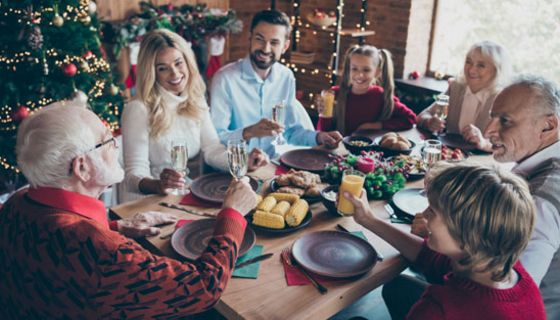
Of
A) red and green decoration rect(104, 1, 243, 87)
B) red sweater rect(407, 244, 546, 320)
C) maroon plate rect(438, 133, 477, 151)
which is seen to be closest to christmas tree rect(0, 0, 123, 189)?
red and green decoration rect(104, 1, 243, 87)

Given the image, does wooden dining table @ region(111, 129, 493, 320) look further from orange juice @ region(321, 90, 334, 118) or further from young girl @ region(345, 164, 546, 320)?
orange juice @ region(321, 90, 334, 118)

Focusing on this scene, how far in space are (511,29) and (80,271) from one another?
434cm

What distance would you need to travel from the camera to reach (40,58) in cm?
359

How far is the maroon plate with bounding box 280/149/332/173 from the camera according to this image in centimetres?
235

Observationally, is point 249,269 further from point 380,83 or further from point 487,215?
point 380,83

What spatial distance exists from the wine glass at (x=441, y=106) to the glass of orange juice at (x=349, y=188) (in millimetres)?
1183

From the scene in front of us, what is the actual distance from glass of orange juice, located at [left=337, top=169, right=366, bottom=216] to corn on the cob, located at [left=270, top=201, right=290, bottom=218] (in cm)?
20

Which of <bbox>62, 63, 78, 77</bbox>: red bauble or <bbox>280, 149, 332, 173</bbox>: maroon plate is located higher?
<bbox>62, 63, 78, 77</bbox>: red bauble

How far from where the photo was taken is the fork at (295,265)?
147 centimetres

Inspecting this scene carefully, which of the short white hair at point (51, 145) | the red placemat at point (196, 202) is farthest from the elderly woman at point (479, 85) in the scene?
the short white hair at point (51, 145)

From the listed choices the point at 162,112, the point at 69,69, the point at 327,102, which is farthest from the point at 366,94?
the point at 69,69

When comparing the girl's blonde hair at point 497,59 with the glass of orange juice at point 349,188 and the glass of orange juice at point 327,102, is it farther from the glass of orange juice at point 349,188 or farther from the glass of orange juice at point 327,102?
the glass of orange juice at point 349,188

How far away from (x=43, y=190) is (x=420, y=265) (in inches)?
46.2

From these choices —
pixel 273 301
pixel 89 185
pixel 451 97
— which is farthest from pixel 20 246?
pixel 451 97
